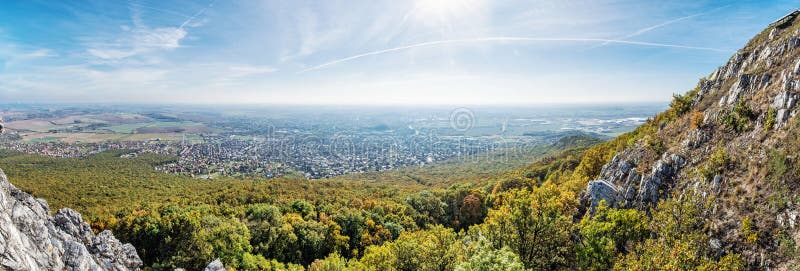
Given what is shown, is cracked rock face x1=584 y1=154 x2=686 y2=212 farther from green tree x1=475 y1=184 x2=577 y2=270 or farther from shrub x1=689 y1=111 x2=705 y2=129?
green tree x1=475 y1=184 x2=577 y2=270

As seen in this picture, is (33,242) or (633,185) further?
(633,185)

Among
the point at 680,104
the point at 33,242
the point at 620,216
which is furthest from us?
the point at 680,104

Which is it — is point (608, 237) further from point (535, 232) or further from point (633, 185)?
point (633, 185)

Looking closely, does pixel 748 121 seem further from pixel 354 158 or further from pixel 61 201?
pixel 354 158

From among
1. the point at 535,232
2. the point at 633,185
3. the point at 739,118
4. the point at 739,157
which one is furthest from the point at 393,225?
the point at 739,118

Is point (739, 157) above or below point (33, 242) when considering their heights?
above

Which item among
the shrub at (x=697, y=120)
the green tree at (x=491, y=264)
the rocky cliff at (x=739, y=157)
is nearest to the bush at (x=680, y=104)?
the rocky cliff at (x=739, y=157)

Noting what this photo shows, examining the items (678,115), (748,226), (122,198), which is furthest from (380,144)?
(748,226)

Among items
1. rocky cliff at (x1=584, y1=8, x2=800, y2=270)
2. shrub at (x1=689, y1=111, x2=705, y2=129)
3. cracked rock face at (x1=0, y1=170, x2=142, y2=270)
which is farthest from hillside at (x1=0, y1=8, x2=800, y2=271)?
cracked rock face at (x1=0, y1=170, x2=142, y2=270)

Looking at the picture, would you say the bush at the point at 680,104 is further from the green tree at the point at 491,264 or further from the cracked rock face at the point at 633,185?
the green tree at the point at 491,264
